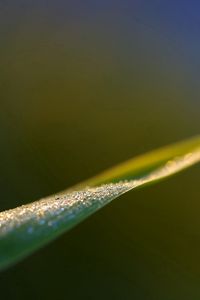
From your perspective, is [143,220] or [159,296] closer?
[159,296]

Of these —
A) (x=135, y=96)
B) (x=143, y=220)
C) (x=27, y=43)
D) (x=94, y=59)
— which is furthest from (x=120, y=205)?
(x=27, y=43)

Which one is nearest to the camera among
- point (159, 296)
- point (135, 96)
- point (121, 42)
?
point (159, 296)

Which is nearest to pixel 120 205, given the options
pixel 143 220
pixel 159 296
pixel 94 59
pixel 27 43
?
pixel 143 220

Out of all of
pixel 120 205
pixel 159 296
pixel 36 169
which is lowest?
pixel 159 296

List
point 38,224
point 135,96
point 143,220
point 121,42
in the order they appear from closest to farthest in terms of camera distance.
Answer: point 38,224
point 143,220
point 135,96
point 121,42

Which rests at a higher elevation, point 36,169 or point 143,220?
point 36,169

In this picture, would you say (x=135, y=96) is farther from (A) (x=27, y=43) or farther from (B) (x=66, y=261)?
(B) (x=66, y=261)
